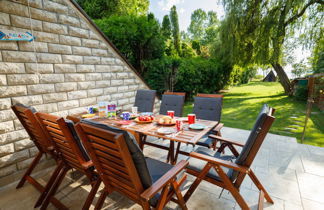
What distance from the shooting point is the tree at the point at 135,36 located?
5973mm

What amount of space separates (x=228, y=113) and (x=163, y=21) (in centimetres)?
1259

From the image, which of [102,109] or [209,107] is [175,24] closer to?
[209,107]

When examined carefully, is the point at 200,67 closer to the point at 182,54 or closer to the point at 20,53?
the point at 182,54

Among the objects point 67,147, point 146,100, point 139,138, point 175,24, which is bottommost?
point 139,138

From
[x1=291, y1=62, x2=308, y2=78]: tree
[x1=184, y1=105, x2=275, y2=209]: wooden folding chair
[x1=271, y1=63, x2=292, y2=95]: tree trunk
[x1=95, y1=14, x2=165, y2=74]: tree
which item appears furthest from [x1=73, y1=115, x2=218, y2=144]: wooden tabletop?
[x1=291, y1=62, x2=308, y2=78]: tree

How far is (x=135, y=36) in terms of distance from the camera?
6.16 m

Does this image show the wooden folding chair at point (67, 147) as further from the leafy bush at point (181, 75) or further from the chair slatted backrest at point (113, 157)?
the leafy bush at point (181, 75)

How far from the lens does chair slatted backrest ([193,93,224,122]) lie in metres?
2.87

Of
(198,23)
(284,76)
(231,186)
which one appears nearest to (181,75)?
(231,186)

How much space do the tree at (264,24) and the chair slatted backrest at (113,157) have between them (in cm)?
890

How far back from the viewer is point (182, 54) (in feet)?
47.0

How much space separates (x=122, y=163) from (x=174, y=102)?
7.49 ft

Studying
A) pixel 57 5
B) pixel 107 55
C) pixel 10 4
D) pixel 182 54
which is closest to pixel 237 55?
pixel 182 54

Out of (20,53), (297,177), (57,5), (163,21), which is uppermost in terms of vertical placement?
(163,21)
